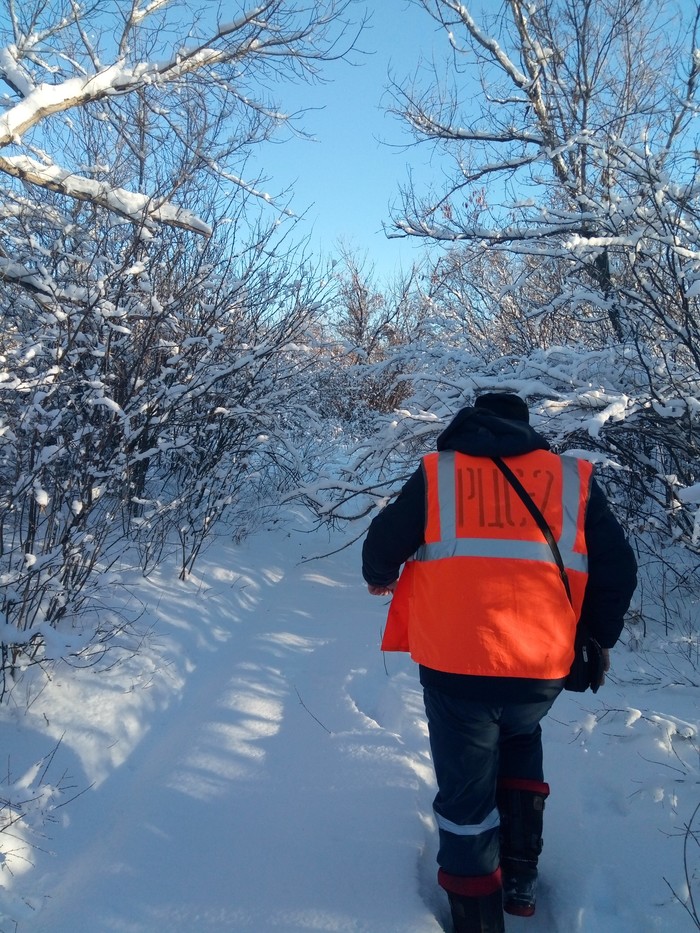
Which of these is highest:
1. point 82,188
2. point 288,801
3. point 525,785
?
point 82,188

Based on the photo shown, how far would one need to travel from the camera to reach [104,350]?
163 inches

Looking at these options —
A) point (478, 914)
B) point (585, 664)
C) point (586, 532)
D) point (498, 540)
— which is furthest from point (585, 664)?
point (478, 914)

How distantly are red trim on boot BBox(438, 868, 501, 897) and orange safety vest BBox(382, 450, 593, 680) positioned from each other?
2.24ft

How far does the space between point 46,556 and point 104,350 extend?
1.41 meters

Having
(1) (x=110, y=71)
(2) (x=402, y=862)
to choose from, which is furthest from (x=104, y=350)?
(2) (x=402, y=862)

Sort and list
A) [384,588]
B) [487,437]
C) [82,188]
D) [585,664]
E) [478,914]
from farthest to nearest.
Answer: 1. [82,188]
2. [384,588]
3. [585,664]
4. [487,437]
5. [478,914]

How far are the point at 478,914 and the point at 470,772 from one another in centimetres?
44

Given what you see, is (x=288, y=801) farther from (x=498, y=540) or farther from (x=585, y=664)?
(x=498, y=540)

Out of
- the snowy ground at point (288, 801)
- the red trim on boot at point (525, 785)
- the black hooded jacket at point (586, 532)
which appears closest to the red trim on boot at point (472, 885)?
the snowy ground at point (288, 801)

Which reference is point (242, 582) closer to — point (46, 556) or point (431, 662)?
point (46, 556)

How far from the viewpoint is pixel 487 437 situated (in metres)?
2.23

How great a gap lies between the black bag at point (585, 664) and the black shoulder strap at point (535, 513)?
9.8 inches

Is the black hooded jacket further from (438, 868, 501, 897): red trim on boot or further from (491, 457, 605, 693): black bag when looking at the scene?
(438, 868, 501, 897): red trim on boot

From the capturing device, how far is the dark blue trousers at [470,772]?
2160 mm
